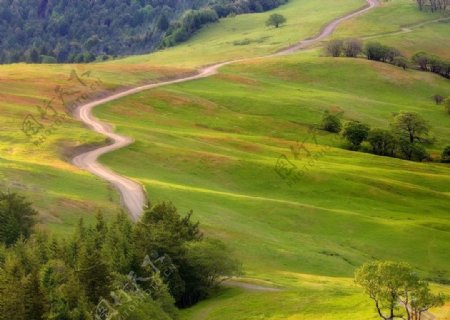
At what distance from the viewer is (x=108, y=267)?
35969 millimetres

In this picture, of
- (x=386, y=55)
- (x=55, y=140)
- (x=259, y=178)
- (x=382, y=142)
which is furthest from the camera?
(x=386, y=55)

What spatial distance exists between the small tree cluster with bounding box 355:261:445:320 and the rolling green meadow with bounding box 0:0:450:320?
313 centimetres

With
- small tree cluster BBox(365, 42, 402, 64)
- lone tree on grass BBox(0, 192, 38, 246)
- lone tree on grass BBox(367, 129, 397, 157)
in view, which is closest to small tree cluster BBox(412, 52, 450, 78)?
small tree cluster BBox(365, 42, 402, 64)

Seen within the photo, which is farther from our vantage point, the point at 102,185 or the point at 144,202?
the point at 102,185

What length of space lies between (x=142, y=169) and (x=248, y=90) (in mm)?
57773

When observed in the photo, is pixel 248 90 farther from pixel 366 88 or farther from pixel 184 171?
pixel 184 171

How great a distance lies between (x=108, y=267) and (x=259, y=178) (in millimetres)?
43887

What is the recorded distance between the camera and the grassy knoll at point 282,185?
2208 inches

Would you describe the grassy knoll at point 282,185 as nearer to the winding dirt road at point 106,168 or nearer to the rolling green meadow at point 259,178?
the rolling green meadow at point 259,178

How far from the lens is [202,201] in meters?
65.8

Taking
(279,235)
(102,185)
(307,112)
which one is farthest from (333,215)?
(307,112)

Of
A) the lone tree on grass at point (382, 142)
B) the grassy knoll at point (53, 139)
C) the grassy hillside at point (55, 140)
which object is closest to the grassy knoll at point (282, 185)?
the lone tree on grass at point (382, 142)

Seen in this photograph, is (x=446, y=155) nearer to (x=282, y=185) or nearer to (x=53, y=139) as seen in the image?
(x=282, y=185)

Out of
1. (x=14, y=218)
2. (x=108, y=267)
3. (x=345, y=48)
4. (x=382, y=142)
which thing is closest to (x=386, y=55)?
(x=345, y=48)
